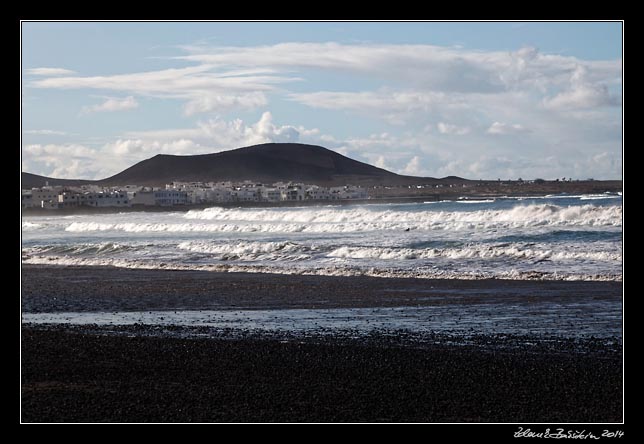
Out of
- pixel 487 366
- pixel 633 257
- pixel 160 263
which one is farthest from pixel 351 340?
pixel 160 263

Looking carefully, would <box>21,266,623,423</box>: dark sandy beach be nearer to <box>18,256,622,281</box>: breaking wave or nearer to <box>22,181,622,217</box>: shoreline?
<box>18,256,622,281</box>: breaking wave

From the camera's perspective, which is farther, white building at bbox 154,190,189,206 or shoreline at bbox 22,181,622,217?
white building at bbox 154,190,189,206

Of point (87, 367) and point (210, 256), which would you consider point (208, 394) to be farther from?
point (210, 256)

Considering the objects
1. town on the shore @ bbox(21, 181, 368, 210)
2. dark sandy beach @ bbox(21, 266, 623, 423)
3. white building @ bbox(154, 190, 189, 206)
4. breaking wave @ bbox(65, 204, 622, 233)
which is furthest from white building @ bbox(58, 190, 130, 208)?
A: dark sandy beach @ bbox(21, 266, 623, 423)

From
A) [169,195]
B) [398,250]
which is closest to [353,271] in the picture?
[398,250]

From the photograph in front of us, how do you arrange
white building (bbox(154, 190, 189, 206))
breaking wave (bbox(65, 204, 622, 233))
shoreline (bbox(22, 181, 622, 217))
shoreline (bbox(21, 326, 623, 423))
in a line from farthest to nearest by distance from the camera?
white building (bbox(154, 190, 189, 206)) → shoreline (bbox(22, 181, 622, 217)) → breaking wave (bbox(65, 204, 622, 233)) → shoreline (bbox(21, 326, 623, 423))

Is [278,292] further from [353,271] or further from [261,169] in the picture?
[261,169]
